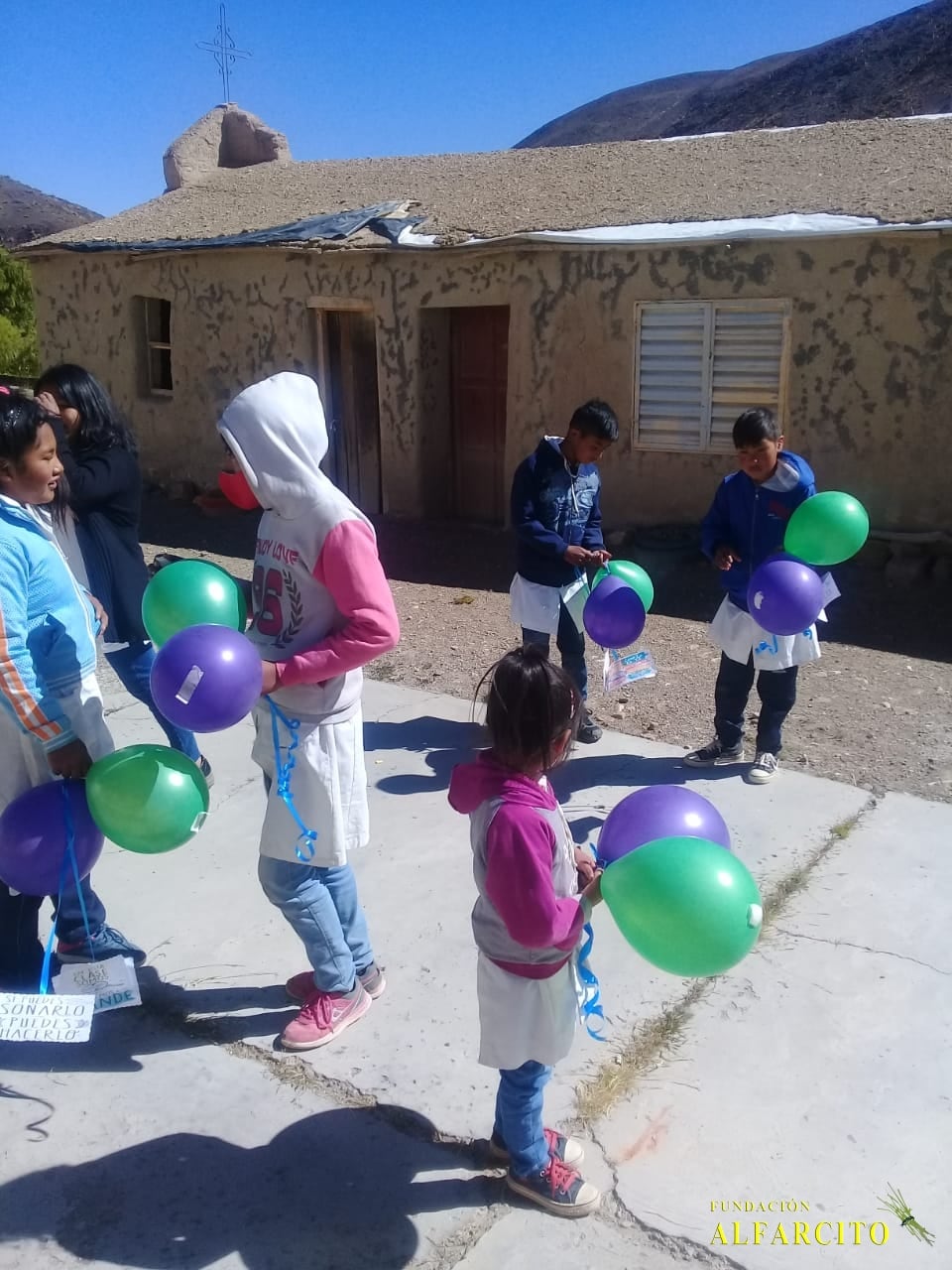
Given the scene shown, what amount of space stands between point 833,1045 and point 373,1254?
4.26 ft

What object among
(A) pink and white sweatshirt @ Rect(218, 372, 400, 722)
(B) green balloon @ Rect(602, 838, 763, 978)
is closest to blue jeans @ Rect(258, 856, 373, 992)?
(A) pink and white sweatshirt @ Rect(218, 372, 400, 722)

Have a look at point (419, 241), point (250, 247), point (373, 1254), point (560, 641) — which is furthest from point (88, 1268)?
point (250, 247)

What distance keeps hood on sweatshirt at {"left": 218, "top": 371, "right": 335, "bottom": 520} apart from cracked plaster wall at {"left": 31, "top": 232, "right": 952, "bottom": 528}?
21.2 feet

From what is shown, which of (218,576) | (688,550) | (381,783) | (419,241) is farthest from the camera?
(419,241)

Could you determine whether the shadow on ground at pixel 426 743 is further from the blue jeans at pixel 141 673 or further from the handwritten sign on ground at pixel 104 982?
the handwritten sign on ground at pixel 104 982

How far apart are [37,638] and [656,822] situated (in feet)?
5.11

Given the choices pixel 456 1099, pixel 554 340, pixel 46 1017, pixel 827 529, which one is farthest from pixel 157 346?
pixel 456 1099

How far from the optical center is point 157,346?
41.0ft

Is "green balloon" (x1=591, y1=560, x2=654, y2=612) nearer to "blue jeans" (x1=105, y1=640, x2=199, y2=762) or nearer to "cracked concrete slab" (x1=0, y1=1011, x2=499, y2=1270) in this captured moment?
"blue jeans" (x1=105, y1=640, x2=199, y2=762)

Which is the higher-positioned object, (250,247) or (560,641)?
(250,247)

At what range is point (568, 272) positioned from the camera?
9.02 m

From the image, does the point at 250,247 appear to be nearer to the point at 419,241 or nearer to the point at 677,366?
the point at 419,241

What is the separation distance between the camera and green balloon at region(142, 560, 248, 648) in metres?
2.81

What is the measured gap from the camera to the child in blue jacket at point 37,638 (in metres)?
2.48
